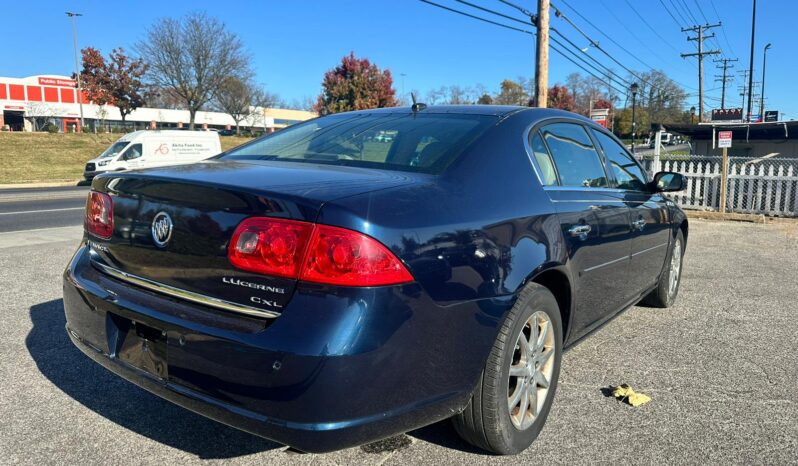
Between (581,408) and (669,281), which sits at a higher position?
(669,281)

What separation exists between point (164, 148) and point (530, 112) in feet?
71.2

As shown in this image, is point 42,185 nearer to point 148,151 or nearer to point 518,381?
point 148,151

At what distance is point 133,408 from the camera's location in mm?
2980

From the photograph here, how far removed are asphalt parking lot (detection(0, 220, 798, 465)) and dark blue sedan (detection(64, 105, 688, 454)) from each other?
37 cm

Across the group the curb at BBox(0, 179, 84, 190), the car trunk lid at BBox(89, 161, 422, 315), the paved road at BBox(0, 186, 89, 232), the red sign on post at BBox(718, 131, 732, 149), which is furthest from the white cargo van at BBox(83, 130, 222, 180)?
the car trunk lid at BBox(89, 161, 422, 315)

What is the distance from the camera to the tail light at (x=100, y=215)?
2516 mm

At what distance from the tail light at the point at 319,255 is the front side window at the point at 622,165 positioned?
249cm

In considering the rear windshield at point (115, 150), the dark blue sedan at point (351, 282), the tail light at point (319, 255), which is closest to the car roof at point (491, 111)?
the dark blue sedan at point (351, 282)

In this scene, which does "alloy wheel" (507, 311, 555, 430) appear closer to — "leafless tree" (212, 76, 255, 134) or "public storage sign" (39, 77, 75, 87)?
"leafless tree" (212, 76, 255, 134)

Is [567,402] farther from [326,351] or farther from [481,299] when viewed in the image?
[326,351]

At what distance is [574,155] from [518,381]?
150 centimetres

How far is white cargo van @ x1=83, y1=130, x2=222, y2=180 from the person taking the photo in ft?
71.2

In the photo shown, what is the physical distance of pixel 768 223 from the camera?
12125 millimetres

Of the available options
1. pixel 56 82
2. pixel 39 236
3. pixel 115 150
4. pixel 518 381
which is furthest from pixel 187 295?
pixel 56 82
